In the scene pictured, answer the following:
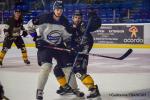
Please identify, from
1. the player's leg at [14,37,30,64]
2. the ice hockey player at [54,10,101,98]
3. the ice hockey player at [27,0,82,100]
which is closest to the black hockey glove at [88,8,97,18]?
the ice hockey player at [54,10,101,98]

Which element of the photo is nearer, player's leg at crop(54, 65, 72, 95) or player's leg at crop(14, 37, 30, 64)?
player's leg at crop(54, 65, 72, 95)

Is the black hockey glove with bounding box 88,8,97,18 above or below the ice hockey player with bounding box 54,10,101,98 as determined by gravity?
above

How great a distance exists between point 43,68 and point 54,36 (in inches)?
8.4

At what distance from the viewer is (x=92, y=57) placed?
234 cm

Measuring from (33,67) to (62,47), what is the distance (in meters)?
0.26

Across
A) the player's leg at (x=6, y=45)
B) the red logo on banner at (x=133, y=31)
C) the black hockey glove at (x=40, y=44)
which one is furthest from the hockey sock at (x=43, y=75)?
the red logo on banner at (x=133, y=31)

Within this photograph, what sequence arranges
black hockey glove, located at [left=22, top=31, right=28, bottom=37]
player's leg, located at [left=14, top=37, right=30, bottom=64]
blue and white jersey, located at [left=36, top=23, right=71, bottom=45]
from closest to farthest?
1. blue and white jersey, located at [left=36, top=23, right=71, bottom=45]
2. black hockey glove, located at [left=22, top=31, right=28, bottom=37]
3. player's leg, located at [left=14, top=37, right=30, bottom=64]

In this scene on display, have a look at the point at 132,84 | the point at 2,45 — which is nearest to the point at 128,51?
the point at 132,84

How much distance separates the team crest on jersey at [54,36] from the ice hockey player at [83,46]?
0.08 meters

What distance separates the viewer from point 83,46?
2318 mm

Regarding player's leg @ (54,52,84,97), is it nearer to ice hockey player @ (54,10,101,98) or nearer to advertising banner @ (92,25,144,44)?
ice hockey player @ (54,10,101,98)

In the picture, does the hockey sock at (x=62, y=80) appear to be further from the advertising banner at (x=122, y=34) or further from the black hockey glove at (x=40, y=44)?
the advertising banner at (x=122, y=34)

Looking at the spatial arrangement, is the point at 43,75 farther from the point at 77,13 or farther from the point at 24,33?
the point at 77,13

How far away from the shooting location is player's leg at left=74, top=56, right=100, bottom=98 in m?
2.35
